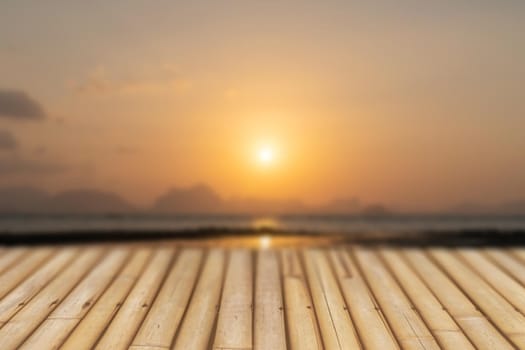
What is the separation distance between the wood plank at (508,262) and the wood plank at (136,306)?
631 cm

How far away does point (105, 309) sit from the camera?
24.6ft

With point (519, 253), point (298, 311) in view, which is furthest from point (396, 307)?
point (519, 253)

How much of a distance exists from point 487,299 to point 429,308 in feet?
3.67

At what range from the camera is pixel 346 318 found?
7.30 meters

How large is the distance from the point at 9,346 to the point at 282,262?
4.78m

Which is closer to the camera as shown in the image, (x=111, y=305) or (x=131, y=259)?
(x=111, y=305)

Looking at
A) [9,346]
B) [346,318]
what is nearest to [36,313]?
[9,346]

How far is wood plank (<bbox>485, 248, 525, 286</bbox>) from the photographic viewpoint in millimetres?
9062

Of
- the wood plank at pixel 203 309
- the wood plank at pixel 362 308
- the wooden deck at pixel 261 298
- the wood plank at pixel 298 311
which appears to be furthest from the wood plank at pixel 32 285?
the wood plank at pixel 362 308

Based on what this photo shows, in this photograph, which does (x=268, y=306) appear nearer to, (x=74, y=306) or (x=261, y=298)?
(x=261, y=298)

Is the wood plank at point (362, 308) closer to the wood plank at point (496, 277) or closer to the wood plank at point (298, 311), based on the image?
the wood plank at point (298, 311)

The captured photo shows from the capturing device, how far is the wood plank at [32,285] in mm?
7570

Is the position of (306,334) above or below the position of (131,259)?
below

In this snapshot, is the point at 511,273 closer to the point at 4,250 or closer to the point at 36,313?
the point at 36,313
